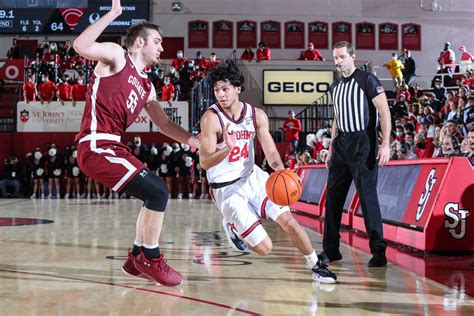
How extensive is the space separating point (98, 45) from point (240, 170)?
152 centimetres

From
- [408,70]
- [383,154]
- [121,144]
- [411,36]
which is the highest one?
[411,36]

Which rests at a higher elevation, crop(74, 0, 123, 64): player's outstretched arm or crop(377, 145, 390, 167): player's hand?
crop(74, 0, 123, 64): player's outstretched arm

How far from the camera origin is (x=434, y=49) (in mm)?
30094

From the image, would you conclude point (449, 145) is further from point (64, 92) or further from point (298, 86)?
point (298, 86)

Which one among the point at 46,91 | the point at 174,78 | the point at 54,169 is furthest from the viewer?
the point at 174,78

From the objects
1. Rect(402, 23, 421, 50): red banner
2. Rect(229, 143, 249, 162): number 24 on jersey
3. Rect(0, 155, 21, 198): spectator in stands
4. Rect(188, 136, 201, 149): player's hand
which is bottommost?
Rect(0, 155, 21, 198): spectator in stands

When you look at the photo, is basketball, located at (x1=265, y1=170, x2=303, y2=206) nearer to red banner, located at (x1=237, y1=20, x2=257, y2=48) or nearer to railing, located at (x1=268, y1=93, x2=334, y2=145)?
railing, located at (x1=268, y1=93, x2=334, y2=145)

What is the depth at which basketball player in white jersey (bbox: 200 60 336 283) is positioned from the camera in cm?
502

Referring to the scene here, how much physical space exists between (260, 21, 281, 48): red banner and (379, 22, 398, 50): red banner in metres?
4.81

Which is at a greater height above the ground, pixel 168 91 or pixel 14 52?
pixel 14 52

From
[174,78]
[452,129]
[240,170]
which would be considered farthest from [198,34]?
[240,170]

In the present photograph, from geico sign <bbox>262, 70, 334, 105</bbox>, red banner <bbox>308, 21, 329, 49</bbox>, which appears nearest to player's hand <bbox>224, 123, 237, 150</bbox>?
geico sign <bbox>262, 70, 334, 105</bbox>

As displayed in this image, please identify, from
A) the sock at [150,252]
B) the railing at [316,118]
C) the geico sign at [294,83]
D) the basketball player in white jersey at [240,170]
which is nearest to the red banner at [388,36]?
the geico sign at [294,83]

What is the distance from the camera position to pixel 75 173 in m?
21.2
